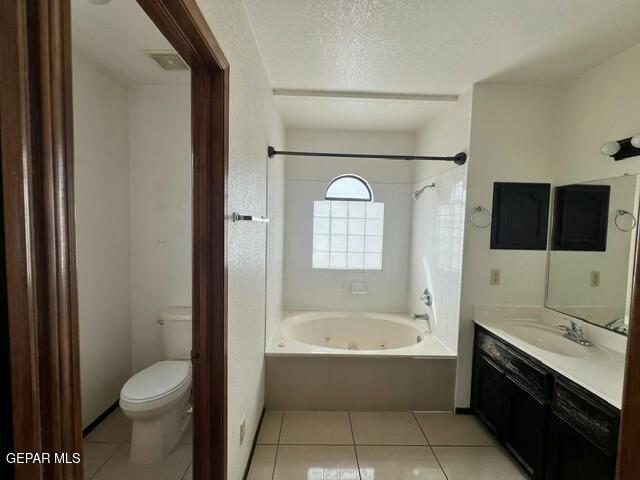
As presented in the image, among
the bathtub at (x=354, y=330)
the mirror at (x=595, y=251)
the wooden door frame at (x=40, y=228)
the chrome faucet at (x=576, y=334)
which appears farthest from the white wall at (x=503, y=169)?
the wooden door frame at (x=40, y=228)

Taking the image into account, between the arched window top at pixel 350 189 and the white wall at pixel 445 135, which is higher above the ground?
the white wall at pixel 445 135

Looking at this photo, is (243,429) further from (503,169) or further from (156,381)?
(503,169)

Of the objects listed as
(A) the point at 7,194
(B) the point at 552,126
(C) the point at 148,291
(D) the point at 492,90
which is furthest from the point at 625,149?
(C) the point at 148,291

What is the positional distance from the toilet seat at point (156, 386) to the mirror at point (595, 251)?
2611 mm

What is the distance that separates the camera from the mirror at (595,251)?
1787 millimetres

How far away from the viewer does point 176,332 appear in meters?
1.99

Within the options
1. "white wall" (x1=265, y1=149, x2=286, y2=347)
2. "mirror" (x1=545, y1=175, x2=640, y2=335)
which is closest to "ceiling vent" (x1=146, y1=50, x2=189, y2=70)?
"white wall" (x1=265, y1=149, x2=286, y2=347)

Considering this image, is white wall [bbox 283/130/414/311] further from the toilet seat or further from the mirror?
the toilet seat

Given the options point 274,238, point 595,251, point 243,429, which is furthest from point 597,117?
point 243,429

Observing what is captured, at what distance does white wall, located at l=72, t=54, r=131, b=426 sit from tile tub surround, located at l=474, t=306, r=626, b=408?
2.15 metres

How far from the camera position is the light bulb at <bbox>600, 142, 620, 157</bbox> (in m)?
1.76

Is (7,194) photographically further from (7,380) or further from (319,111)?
(319,111)

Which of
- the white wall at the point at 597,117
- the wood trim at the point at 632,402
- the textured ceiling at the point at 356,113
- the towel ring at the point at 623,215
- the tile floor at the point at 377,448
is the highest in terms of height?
the textured ceiling at the point at 356,113

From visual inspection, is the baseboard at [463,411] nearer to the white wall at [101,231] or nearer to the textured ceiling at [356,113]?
the white wall at [101,231]
